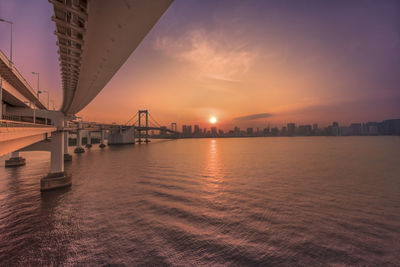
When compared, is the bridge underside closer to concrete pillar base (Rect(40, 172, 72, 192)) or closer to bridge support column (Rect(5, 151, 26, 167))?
concrete pillar base (Rect(40, 172, 72, 192))

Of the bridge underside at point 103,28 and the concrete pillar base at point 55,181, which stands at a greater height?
the bridge underside at point 103,28

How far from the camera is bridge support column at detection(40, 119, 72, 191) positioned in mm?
13470


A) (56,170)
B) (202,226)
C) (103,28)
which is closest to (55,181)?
(56,170)

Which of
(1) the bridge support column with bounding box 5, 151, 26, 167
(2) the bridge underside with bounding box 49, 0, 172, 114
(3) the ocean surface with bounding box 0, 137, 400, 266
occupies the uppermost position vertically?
(2) the bridge underside with bounding box 49, 0, 172, 114

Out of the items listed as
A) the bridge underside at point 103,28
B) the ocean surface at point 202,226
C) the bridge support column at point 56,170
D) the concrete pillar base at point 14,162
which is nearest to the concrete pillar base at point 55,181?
the bridge support column at point 56,170

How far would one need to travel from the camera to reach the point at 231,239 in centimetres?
658

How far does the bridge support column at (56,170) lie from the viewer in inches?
530

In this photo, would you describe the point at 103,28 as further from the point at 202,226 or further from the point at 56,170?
the point at 56,170

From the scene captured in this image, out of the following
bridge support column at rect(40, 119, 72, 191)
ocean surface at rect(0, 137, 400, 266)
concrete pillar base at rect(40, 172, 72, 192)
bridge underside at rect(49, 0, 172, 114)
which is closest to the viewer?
bridge underside at rect(49, 0, 172, 114)

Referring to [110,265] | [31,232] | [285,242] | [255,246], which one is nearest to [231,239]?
[255,246]

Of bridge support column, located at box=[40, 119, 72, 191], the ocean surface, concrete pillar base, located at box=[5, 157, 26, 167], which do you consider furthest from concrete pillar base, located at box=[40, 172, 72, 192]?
concrete pillar base, located at box=[5, 157, 26, 167]

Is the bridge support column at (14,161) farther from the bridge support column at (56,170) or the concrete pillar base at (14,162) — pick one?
the bridge support column at (56,170)

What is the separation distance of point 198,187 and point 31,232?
10.1 metres

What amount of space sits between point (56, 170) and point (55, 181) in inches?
47.8
